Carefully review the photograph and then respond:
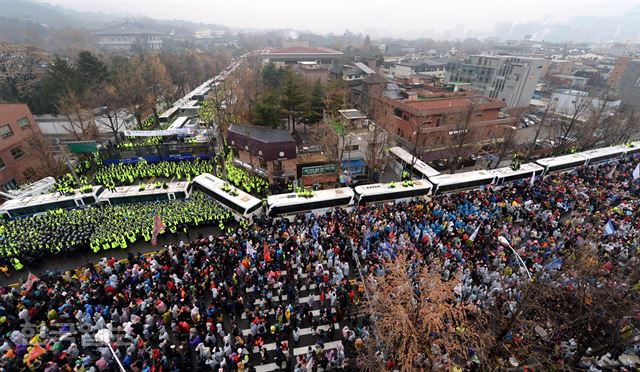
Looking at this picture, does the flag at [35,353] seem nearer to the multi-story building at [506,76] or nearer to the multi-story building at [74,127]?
the multi-story building at [74,127]

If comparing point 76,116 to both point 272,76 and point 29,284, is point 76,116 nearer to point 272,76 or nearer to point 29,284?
point 272,76

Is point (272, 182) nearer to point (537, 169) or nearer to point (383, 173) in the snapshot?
point (383, 173)

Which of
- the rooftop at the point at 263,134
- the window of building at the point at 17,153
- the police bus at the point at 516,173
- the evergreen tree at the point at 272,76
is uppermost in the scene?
the evergreen tree at the point at 272,76

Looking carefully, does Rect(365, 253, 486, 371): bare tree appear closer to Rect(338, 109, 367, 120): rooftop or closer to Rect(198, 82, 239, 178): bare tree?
Rect(338, 109, 367, 120): rooftop

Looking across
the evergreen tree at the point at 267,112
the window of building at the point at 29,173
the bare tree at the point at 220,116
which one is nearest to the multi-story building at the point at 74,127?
the window of building at the point at 29,173

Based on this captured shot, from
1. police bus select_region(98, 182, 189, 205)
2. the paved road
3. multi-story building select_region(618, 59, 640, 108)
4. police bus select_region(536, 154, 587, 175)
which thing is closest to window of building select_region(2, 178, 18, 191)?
police bus select_region(98, 182, 189, 205)

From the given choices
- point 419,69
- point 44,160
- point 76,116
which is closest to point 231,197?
point 44,160

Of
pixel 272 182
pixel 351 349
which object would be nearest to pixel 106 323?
pixel 351 349
